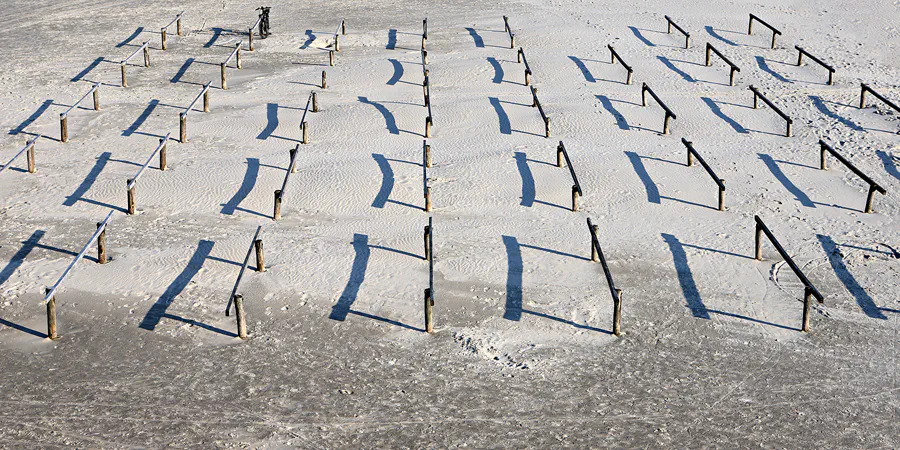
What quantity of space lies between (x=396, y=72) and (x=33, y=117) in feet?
24.3

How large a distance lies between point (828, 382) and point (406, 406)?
442 cm

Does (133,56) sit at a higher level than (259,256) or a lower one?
higher

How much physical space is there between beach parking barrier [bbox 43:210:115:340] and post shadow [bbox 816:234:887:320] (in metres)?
9.50

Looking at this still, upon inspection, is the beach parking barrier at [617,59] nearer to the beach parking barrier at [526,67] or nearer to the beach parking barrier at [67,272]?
the beach parking barrier at [526,67]

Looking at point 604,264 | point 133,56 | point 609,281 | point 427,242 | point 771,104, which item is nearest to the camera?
point 609,281

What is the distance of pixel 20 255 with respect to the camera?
42.2 feet

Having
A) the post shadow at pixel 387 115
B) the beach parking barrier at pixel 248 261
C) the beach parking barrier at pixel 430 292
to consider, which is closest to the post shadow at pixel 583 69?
the post shadow at pixel 387 115

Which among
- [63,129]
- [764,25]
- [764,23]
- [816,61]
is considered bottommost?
[63,129]

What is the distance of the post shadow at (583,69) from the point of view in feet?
66.7

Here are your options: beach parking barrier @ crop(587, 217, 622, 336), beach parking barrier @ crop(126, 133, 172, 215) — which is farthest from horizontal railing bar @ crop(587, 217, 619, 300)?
beach parking barrier @ crop(126, 133, 172, 215)

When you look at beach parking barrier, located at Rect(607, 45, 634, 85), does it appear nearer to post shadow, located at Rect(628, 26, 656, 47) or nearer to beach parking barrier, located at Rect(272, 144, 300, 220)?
post shadow, located at Rect(628, 26, 656, 47)

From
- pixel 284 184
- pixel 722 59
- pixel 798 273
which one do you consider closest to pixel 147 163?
pixel 284 184

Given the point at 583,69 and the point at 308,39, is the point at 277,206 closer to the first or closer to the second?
the point at 583,69

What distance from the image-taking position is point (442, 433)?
9094 millimetres
